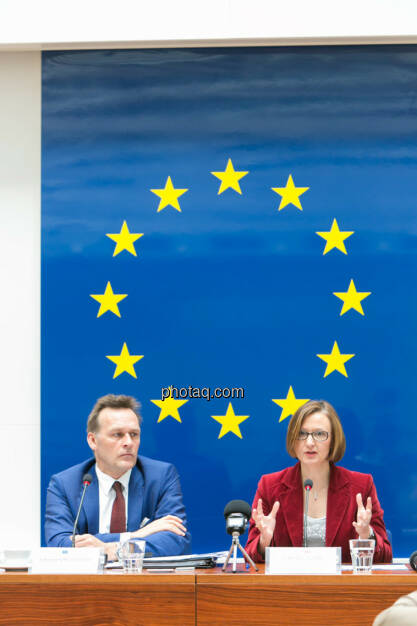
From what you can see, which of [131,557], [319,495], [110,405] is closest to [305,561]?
[131,557]

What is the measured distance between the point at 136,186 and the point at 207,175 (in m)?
0.37

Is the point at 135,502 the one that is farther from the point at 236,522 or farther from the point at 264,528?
the point at 236,522

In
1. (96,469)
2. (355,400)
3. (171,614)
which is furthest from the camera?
(355,400)

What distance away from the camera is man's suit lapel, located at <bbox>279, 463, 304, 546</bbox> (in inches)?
136

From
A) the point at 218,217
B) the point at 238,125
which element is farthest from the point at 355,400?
the point at 238,125

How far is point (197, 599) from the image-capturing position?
2.65 m

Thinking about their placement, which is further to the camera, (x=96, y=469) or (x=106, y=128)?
(x=106, y=128)

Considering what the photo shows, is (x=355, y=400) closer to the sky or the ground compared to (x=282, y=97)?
closer to the ground

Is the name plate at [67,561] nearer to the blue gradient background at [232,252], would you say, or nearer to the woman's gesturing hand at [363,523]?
the woman's gesturing hand at [363,523]

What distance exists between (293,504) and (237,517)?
66cm

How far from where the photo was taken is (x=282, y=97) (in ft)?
14.7

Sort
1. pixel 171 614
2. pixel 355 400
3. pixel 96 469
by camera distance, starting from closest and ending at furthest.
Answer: pixel 171 614 → pixel 96 469 → pixel 355 400

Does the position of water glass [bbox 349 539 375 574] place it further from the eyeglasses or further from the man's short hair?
the man's short hair

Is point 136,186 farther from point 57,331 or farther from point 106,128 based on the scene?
point 57,331
